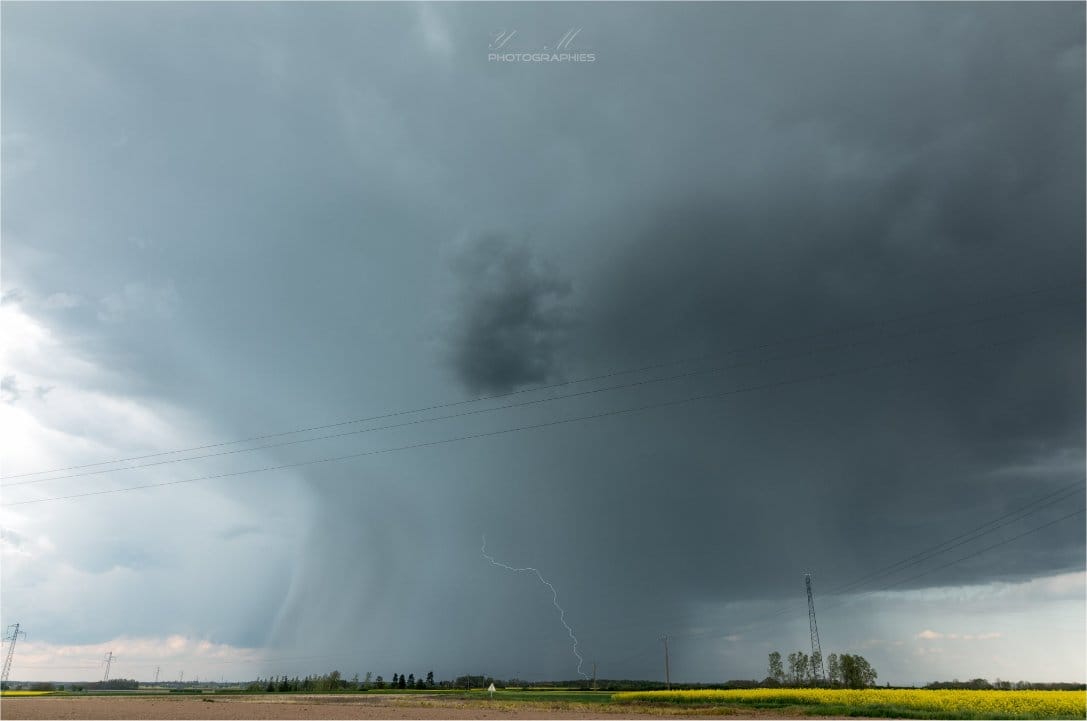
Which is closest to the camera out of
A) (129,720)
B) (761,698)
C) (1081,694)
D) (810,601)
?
(129,720)

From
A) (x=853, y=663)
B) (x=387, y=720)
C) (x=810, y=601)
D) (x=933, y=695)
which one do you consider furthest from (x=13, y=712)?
(x=853, y=663)

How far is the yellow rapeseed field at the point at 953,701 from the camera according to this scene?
219ft

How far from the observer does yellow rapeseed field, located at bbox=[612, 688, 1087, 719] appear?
66.6 meters

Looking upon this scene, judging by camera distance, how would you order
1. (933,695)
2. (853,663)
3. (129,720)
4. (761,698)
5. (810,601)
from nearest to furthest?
(129,720)
(933,695)
(761,698)
(810,601)
(853,663)

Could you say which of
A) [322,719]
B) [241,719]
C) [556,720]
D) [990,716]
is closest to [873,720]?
[990,716]

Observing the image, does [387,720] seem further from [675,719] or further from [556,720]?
[675,719]

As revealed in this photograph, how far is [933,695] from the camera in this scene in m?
84.6

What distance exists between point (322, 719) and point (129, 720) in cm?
1743

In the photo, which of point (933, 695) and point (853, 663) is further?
point (853, 663)

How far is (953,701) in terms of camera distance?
77.5 meters

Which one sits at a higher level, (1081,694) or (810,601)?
(810,601)

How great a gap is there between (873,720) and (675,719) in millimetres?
21613

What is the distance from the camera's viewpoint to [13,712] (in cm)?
6881

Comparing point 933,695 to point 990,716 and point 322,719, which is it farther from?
point 322,719
